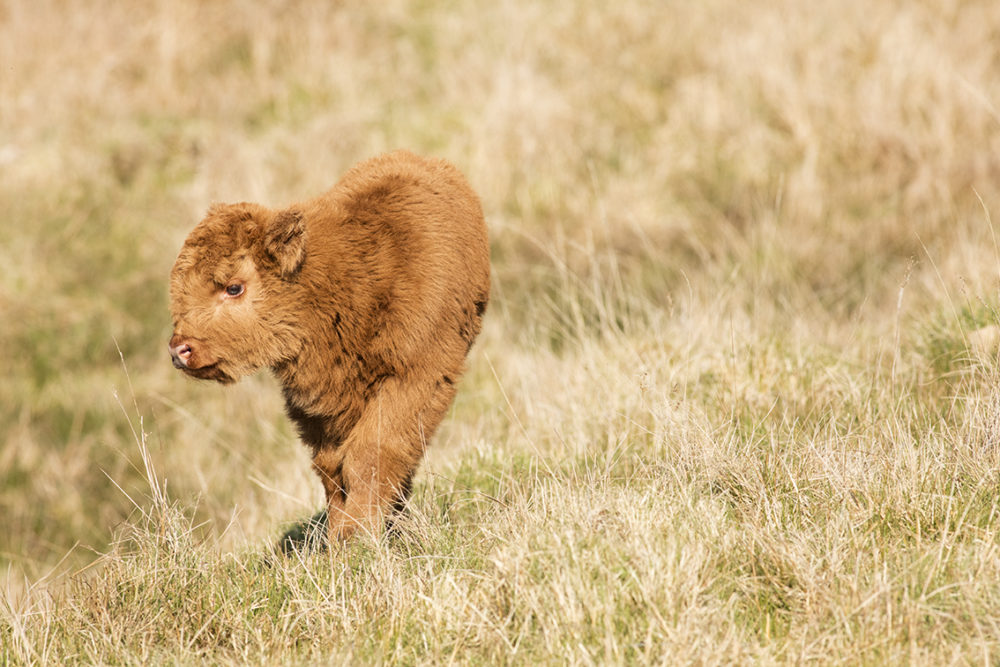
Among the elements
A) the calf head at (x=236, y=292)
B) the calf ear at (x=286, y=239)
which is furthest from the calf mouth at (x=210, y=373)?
the calf ear at (x=286, y=239)

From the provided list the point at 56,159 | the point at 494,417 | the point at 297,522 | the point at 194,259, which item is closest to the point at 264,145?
the point at 56,159

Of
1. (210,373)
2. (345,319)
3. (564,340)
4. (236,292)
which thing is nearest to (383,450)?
(345,319)

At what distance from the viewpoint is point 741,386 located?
5.36 metres

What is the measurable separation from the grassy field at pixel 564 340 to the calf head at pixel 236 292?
2.02 feet

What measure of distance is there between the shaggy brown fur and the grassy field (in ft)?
1.10

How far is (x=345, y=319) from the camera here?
4059 mm

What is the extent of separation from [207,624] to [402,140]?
793cm

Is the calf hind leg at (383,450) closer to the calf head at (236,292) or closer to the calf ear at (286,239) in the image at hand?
the calf head at (236,292)

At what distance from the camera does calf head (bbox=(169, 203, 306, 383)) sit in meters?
3.87

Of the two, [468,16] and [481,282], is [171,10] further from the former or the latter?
[481,282]

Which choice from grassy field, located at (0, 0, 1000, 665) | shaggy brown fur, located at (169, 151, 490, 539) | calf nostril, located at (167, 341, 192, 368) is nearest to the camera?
grassy field, located at (0, 0, 1000, 665)

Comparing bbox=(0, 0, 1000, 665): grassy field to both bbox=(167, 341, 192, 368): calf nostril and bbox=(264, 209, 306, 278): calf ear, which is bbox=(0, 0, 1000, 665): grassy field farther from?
bbox=(264, 209, 306, 278): calf ear

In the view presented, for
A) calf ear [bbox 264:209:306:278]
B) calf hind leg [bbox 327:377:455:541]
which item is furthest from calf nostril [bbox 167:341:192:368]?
calf hind leg [bbox 327:377:455:541]

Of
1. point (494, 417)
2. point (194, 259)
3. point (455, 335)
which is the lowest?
point (494, 417)
